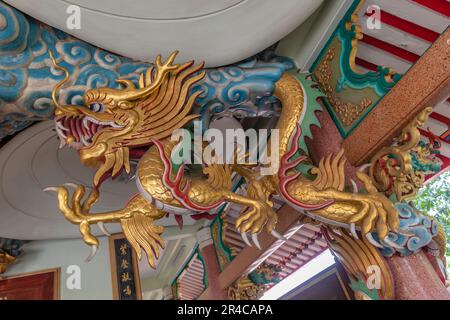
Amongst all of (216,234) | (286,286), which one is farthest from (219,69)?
(286,286)

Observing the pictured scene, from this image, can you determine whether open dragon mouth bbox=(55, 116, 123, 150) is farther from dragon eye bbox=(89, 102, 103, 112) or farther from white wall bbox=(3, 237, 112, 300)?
white wall bbox=(3, 237, 112, 300)

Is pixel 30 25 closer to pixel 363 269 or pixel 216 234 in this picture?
pixel 363 269

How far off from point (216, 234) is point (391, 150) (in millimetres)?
2597

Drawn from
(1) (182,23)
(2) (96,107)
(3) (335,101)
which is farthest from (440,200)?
(2) (96,107)

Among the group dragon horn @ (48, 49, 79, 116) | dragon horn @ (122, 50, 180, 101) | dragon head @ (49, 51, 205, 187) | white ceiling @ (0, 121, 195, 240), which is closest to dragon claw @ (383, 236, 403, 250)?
dragon head @ (49, 51, 205, 187)

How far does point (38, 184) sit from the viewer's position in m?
3.04

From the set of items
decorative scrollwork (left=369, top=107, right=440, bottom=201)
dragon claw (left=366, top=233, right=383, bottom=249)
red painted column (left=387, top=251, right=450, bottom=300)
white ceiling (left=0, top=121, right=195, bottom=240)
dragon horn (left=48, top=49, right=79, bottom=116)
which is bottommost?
red painted column (left=387, top=251, right=450, bottom=300)

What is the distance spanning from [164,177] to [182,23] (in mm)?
672

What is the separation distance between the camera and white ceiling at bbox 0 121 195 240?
2672 mm

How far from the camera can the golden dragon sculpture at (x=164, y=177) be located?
144 centimetres

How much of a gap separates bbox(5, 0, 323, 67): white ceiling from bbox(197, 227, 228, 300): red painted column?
2.64 m

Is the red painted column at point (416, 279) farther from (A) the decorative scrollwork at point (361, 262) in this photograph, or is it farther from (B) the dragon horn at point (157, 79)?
(B) the dragon horn at point (157, 79)

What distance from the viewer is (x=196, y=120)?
5.65 feet

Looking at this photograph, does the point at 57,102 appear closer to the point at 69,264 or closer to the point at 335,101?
the point at 335,101
